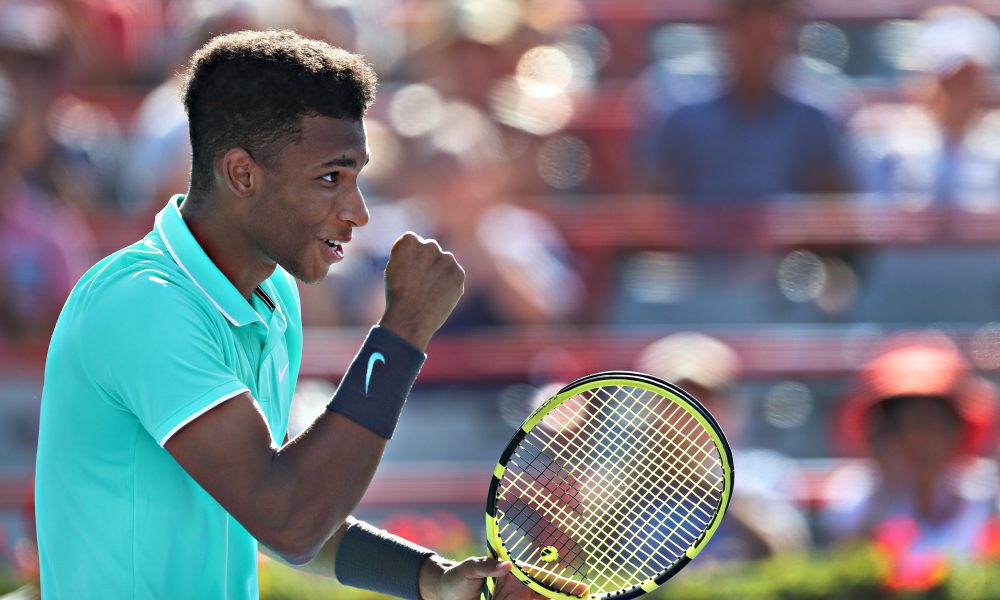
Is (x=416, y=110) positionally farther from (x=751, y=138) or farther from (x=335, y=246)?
(x=335, y=246)

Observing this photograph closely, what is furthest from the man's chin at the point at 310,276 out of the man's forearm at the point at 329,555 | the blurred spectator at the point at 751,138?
the blurred spectator at the point at 751,138

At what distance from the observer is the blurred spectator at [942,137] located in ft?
20.7

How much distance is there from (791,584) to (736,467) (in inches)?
32.7

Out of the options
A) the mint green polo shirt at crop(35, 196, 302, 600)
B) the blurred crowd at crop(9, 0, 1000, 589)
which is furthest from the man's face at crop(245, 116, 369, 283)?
the blurred crowd at crop(9, 0, 1000, 589)

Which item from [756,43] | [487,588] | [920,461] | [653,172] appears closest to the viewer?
[487,588]

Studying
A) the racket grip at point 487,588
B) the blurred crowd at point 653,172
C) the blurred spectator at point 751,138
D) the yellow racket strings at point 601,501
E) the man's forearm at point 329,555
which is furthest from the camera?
the blurred spectator at point 751,138

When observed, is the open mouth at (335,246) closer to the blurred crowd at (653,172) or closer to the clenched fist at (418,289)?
the clenched fist at (418,289)

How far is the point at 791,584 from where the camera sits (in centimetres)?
438

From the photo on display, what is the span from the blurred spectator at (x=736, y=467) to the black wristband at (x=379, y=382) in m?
2.86

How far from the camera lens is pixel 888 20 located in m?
7.15

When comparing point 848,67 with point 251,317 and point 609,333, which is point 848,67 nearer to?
point 609,333

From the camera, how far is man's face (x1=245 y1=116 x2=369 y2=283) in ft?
7.21

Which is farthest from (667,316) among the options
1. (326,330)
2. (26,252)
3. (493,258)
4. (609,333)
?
(26,252)

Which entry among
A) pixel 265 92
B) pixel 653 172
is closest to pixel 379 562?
pixel 265 92
